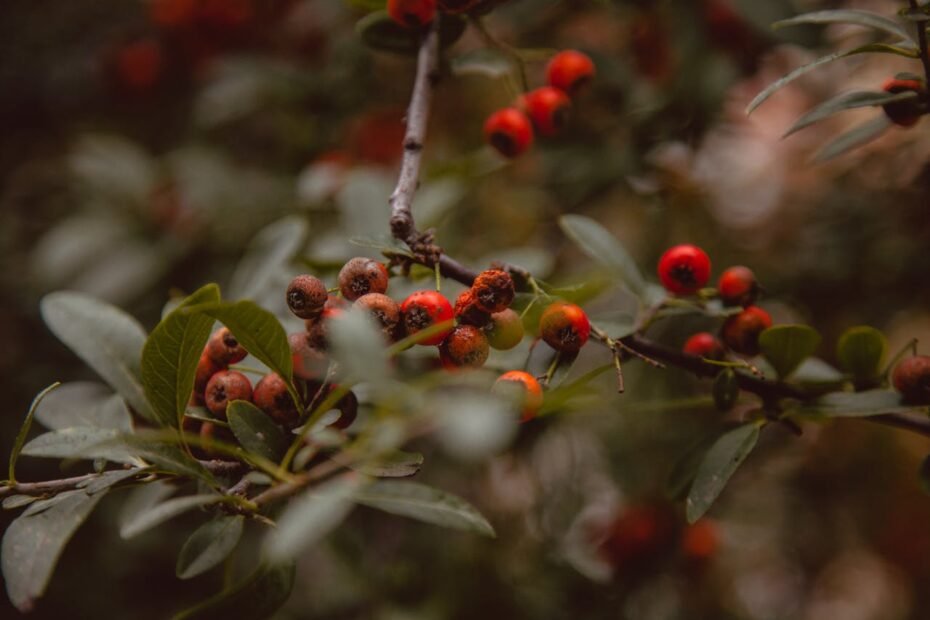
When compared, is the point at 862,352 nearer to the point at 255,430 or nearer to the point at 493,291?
the point at 493,291

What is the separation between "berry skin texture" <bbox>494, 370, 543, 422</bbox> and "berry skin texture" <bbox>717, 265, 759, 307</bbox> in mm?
406

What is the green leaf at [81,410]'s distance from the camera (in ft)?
3.43

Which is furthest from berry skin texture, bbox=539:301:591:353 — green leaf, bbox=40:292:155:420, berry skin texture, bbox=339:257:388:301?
green leaf, bbox=40:292:155:420

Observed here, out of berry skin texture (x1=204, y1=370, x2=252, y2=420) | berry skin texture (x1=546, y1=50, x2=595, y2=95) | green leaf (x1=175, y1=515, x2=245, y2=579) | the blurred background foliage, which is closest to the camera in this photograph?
green leaf (x1=175, y1=515, x2=245, y2=579)

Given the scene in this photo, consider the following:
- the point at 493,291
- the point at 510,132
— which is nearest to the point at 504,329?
the point at 493,291

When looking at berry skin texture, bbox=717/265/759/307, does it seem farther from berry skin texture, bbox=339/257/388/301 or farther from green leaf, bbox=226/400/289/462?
green leaf, bbox=226/400/289/462

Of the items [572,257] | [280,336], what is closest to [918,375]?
[280,336]

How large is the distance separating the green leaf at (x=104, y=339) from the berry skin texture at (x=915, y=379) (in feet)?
3.26

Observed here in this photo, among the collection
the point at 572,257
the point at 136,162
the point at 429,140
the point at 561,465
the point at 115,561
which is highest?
the point at 136,162

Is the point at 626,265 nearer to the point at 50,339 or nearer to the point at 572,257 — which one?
the point at 572,257

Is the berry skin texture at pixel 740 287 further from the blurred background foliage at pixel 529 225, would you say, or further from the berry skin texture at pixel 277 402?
the berry skin texture at pixel 277 402

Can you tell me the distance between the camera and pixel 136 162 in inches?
89.8

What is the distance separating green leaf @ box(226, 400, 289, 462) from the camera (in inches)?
32.6

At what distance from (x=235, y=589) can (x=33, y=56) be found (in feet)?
8.31
